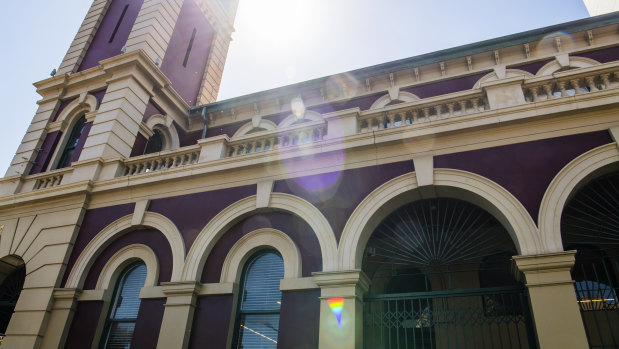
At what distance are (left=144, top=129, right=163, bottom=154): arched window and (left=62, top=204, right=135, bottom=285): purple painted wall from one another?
138 inches

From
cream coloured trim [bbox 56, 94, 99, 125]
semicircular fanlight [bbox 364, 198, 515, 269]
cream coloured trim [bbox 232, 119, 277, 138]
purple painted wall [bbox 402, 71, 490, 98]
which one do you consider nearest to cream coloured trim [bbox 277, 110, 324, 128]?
cream coloured trim [bbox 232, 119, 277, 138]

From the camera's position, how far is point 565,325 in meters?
5.82

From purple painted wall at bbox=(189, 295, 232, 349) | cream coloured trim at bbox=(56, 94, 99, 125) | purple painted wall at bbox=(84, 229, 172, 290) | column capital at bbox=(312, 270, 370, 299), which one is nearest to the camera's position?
column capital at bbox=(312, 270, 370, 299)

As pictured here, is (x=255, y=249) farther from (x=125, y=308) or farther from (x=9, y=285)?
(x=9, y=285)

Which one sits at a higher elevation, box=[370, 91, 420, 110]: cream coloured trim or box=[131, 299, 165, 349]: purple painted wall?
box=[370, 91, 420, 110]: cream coloured trim

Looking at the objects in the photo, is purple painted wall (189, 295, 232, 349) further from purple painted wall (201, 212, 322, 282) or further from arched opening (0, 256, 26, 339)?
arched opening (0, 256, 26, 339)

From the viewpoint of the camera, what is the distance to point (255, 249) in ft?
29.1

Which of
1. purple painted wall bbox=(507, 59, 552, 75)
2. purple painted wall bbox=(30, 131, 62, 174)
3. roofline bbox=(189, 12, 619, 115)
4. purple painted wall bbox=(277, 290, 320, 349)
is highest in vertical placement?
roofline bbox=(189, 12, 619, 115)

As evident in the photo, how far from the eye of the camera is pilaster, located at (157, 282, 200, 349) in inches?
318

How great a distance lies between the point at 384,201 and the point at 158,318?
5195 mm

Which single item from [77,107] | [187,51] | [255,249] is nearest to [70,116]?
[77,107]

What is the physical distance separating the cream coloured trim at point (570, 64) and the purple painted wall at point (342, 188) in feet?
18.7

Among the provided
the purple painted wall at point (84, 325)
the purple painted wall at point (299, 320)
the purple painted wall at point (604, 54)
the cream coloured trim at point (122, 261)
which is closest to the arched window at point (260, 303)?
the purple painted wall at point (299, 320)

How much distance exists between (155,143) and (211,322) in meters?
7.61
